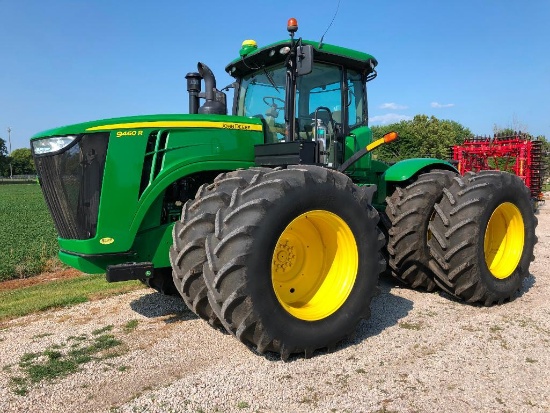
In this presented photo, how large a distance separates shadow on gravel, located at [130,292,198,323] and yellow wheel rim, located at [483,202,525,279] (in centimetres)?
355

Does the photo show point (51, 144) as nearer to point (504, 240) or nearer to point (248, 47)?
point (248, 47)

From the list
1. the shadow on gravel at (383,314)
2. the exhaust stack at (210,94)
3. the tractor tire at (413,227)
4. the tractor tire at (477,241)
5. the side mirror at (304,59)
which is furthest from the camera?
the tractor tire at (413,227)

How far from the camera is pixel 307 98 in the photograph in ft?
16.5

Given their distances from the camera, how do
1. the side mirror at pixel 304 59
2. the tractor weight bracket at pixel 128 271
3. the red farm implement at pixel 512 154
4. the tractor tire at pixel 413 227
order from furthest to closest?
the red farm implement at pixel 512 154 < the tractor tire at pixel 413 227 < the side mirror at pixel 304 59 < the tractor weight bracket at pixel 128 271

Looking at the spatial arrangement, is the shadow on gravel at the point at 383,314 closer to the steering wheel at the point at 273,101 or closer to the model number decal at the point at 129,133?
the steering wheel at the point at 273,101

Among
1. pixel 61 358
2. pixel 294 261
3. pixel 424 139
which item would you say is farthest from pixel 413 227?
pixel 424 139

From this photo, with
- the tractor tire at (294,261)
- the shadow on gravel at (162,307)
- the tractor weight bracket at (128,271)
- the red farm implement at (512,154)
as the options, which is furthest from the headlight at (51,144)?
the red farm implement at (512,154)

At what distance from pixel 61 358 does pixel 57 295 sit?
2736mm

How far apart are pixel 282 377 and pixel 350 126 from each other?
3140 millimetres

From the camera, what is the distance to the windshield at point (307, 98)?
494 cm

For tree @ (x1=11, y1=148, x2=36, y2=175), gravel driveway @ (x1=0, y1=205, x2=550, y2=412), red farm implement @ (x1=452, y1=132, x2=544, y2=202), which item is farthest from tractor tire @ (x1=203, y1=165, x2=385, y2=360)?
tree @ (x1=11, y1=148, x2=36, y2=175)

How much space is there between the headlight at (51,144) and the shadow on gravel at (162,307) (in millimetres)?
1937

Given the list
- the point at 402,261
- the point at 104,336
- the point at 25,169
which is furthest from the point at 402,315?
the point at 25,169

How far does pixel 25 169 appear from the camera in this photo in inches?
4213
